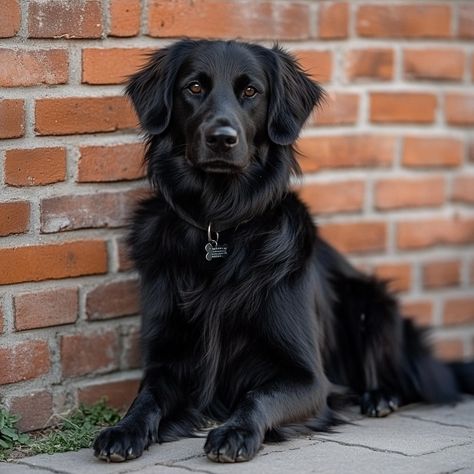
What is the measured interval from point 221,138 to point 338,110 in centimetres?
124

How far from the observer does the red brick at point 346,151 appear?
15.0 ft

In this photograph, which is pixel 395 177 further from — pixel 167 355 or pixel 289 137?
pixel 167 355

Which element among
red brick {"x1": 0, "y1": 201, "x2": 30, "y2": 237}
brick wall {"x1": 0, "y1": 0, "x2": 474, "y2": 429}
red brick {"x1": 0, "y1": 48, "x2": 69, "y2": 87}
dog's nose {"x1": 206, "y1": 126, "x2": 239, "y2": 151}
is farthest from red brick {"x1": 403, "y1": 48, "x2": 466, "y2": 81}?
red brick {"x1": 0, "y1": 201, "x2": 30, "y2": 237}

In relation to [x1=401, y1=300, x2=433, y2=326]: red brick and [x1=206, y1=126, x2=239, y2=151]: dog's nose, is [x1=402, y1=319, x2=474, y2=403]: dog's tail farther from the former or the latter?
[x1=206, y1=126, x2=239, y2=151]: dog's nose

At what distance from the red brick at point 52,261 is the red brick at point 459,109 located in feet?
6.17

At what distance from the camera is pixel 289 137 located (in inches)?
149

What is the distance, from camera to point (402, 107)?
15.9 ft

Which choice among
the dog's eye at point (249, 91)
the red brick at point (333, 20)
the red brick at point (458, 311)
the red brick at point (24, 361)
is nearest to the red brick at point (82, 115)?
the dog's eye at point (249, 91)

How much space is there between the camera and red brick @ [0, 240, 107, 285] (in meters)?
3.71

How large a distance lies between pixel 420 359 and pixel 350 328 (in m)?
0.33

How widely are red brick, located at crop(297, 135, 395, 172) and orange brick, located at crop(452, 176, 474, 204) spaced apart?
0.43 meters

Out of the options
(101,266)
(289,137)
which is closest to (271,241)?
(289,137)

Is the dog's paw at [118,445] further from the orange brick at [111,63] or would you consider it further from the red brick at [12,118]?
the orange brick at [111,63]

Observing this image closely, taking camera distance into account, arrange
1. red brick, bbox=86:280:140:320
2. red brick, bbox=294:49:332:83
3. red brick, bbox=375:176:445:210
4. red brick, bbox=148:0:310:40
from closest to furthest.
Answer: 1. red brick, bbox=86:280:140:320
2. red brick, bbox=148:0:310:40
3. red brick, bbox=294:49:332:83
4. red brick, bbox=375:176:445:210
